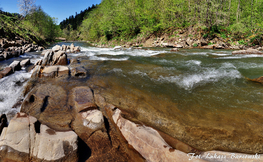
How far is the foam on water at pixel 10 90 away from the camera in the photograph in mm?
3861

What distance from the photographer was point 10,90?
16.1 feet

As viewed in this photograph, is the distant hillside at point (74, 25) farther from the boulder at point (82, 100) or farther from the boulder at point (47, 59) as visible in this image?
the boulder at point (82, 100)

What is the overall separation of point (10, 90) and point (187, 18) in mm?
26807

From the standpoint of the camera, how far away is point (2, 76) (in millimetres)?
5969

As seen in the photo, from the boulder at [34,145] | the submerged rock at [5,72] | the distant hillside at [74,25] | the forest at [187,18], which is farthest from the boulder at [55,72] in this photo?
the distant hillside at [74,25]

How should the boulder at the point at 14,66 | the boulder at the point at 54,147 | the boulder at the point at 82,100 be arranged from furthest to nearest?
1. the boulder at the point at 14,66
2. the boulder at the point at 82,100
3. the boulder at the point at 54,147

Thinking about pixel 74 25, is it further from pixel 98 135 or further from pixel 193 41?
pixel 98 135

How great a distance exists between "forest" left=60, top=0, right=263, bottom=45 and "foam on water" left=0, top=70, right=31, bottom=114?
23.6 metres

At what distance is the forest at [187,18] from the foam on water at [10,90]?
23610 mm

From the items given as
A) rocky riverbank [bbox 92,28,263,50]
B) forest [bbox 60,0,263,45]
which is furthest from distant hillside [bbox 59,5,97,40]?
Result: rocky riverbank [bbox 92,28,263,50]

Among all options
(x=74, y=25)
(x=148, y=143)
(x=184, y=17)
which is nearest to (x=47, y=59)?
(x=148, y=143)

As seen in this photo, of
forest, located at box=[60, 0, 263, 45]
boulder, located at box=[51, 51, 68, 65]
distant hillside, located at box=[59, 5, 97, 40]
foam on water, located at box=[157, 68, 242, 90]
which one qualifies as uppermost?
distant hillside, located at box=[59, 5, 97, 40]

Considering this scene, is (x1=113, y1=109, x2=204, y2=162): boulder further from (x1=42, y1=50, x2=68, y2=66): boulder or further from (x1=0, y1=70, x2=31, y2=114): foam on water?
(x1=42, y1=50, x2=68, y2=66): boulder

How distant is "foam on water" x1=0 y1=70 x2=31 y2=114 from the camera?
3.86 metres
